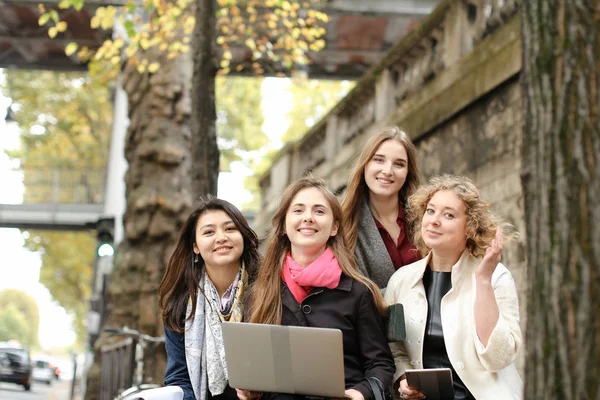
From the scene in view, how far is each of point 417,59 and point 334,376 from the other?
26.8 feet

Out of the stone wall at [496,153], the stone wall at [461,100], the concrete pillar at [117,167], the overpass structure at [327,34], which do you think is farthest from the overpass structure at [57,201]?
the stone wall at [496,153]

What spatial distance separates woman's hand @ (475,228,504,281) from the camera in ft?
12.7

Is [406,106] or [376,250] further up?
[406,106]

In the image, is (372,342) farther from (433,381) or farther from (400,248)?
(400,248)

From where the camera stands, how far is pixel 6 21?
1010 inches

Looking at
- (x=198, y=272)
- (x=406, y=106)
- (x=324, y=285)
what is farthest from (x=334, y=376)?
(x=406, y=106)

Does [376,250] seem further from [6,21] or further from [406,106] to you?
[6,21]

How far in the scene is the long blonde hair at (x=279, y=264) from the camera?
4316 millimetres

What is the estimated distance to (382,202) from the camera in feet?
17.0

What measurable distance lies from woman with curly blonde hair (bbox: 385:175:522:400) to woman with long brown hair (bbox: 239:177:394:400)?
18 cm

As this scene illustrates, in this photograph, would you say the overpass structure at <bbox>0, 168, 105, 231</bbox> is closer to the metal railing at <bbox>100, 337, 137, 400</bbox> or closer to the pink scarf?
the metal railing at <bbox>100, 337, 137, 400</bbox>

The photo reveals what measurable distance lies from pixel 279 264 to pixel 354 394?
795 millimetres

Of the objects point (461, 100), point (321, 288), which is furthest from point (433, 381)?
point (461, 100)

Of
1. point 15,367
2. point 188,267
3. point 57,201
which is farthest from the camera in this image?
point 57,201
